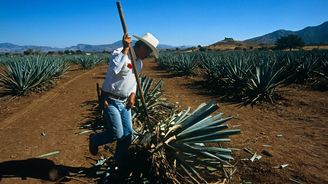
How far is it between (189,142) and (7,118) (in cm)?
521

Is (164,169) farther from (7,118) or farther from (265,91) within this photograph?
(265,91)

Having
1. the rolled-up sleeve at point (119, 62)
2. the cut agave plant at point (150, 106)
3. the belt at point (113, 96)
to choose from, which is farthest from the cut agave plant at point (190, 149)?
the cut agave plant at point (150, 106)

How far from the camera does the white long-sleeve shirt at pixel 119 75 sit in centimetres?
338

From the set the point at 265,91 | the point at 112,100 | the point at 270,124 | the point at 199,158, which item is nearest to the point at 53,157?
the point at 112,100

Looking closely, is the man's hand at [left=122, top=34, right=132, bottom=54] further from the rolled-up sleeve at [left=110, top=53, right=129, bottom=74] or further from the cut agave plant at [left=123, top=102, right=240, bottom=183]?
the cut agave plant at [left=123, top=102, right=240, bottom=183]

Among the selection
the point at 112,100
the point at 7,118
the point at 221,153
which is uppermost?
the point at 112,100

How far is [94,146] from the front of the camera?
12.1ft

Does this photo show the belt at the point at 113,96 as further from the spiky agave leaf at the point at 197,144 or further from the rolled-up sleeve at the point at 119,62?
the spiky agave leaf at the point at 197,144

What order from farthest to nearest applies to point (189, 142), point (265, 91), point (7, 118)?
point (265, 91), point (7, 118), point (189, 142)

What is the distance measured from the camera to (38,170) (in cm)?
403

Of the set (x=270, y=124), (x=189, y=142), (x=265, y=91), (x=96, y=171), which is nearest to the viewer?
(x=189, y=142)

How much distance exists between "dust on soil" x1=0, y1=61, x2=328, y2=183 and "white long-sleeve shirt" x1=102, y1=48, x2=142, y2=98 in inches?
44.5

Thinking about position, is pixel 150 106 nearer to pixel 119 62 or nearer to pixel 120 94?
pixel 120 94

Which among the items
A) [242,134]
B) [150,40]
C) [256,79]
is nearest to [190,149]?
[150,40]
